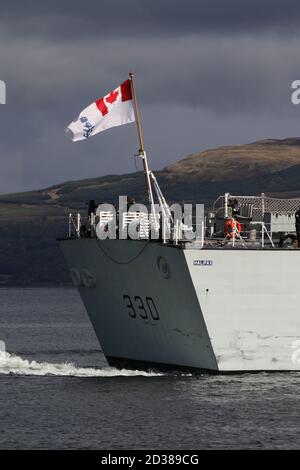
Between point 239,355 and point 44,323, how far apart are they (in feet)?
242

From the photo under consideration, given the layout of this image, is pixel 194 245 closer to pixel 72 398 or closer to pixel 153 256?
pixel 153 256

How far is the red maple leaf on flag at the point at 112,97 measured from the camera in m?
Answer: 51.1

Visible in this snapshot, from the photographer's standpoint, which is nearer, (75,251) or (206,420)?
(206,420)

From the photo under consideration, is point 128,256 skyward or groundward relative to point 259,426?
skyward

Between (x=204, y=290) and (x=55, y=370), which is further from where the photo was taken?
(x=55, y=370)

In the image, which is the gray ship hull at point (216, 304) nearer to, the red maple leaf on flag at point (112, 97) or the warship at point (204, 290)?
the warship at point (204, 290)

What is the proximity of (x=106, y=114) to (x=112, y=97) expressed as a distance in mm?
742

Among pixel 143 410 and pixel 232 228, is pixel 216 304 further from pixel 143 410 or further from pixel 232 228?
pixel 143 410

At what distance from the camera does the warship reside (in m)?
47.6

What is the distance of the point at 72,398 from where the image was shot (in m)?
47.9

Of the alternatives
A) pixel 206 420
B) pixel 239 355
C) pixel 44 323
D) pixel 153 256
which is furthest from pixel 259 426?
pixel 44 323

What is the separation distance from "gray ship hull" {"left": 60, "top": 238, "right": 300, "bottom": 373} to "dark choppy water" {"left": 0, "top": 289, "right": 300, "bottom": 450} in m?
0.85

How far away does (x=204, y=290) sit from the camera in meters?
47.4

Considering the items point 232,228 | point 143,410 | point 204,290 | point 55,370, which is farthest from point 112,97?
point 143,410
